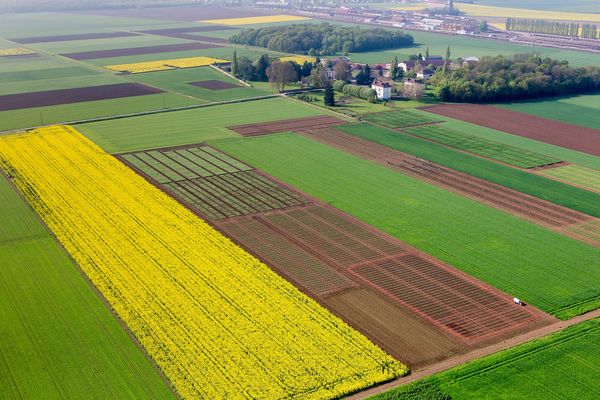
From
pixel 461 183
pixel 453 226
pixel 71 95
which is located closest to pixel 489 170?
pixel 461 183

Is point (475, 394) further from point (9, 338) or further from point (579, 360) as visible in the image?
point (9, 338)

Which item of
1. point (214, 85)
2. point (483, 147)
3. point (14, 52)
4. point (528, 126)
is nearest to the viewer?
point (483, 147)

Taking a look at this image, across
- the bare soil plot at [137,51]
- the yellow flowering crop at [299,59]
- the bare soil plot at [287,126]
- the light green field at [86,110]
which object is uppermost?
the bare soil plot at [137,51]

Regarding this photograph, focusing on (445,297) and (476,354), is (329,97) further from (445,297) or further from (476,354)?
(476,354)

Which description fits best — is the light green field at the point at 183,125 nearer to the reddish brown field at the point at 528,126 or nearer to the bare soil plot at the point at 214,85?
the bare soil plot at the point at 214,85

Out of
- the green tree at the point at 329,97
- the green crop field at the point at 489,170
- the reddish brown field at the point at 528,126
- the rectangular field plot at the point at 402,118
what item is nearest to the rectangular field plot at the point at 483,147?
the green crop field at the point at 489,170

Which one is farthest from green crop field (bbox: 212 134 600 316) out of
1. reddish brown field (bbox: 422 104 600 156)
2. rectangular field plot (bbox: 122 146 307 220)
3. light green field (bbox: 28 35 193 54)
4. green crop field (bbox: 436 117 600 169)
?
light green field (bbox: 28 35 193 54)
